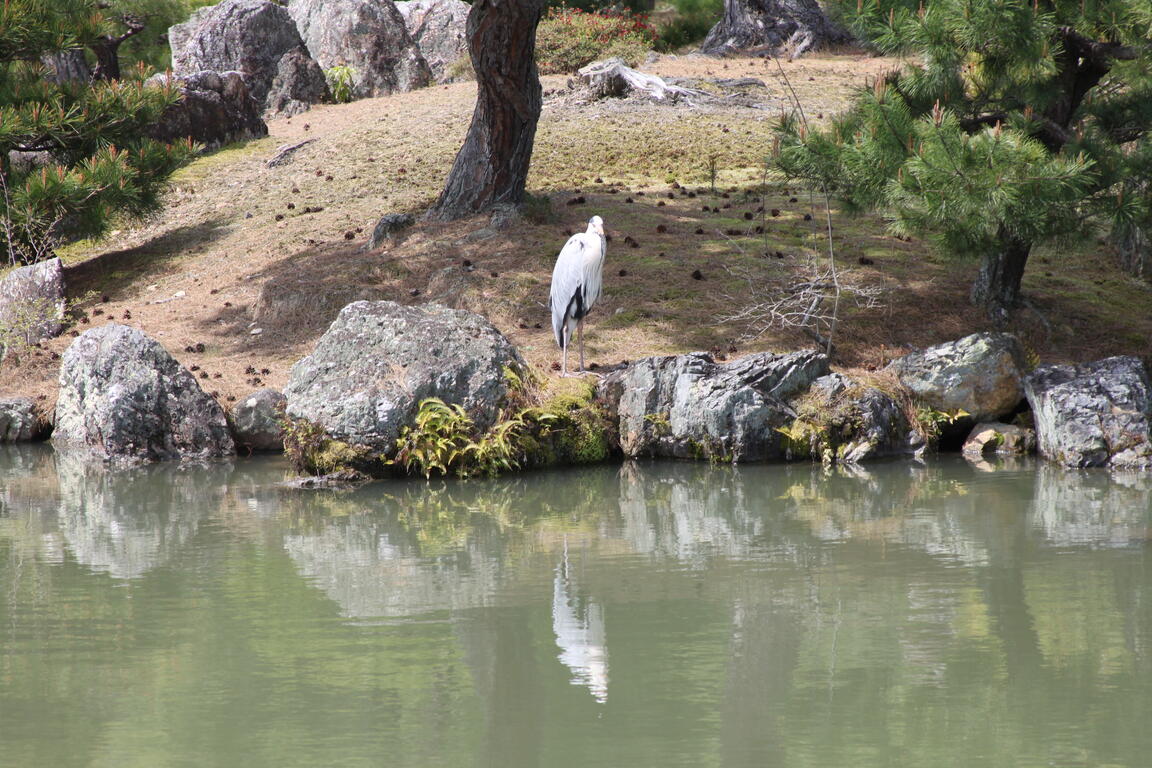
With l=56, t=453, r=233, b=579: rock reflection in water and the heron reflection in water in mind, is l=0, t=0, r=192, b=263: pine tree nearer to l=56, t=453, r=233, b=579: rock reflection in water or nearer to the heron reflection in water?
l=56, t=453, r=233, b=579: rock reflection in water

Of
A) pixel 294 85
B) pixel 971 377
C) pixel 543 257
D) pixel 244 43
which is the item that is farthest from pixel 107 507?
pixel 244 43

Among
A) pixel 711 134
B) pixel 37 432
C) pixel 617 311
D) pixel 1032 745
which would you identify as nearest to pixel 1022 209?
pixel 617 311

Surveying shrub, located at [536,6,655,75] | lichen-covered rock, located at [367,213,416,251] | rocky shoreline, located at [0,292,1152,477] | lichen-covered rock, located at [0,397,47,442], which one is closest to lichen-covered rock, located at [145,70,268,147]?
shrub, located at [536,6,655,75]

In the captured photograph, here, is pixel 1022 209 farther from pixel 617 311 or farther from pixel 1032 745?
pixel 1032 745

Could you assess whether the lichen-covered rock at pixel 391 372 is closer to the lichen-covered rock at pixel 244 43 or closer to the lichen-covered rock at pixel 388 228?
the lichen-covered rock at pixel 388 228

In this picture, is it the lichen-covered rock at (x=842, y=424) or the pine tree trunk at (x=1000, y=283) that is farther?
the pine tree trunk at (x=1000, y=283)

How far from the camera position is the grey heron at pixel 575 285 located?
30.7 ft

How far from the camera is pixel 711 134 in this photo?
1653 cm

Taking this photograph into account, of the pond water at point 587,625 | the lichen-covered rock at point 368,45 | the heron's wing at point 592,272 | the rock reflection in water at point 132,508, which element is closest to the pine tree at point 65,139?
the rock reflection in water at point 132,508

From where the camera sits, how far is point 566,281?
30.8 feet

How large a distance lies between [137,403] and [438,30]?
49.8 ft

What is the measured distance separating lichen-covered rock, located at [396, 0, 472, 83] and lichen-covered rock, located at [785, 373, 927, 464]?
1489 cm

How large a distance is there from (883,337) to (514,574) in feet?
18.1

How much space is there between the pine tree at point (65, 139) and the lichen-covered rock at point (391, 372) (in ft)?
18.9
